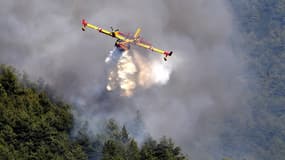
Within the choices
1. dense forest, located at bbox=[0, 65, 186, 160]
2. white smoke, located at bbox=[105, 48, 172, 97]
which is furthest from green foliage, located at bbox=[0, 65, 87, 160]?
white smoke, located at bbox=[105, 48, 172, 97]

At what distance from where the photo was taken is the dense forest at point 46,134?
10325cm

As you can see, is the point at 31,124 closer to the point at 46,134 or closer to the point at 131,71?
the point at 46,134

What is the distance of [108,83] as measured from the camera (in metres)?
116

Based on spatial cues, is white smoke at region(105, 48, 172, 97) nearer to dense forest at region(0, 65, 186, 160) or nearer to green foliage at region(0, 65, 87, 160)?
dense forest at region(0, 65, 186, 160)

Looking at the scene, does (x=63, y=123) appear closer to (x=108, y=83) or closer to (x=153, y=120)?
(x=108, y=83)

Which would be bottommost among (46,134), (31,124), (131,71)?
(46,134)

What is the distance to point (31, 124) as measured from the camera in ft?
349

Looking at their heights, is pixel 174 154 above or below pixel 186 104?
below

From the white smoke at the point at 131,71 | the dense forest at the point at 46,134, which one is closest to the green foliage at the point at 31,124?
the dense forest at the point at 46,134

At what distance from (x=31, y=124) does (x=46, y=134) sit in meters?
2.26

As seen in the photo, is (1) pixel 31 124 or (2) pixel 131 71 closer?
(1) pixel 31 124

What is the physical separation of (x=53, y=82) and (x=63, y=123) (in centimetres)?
789

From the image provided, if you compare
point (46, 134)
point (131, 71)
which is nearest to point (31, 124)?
point (46, 134)

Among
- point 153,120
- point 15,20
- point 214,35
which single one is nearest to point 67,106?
point 15,20
